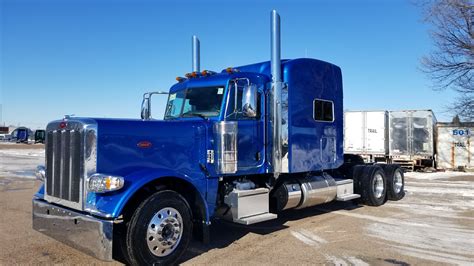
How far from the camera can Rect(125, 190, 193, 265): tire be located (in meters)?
4.97

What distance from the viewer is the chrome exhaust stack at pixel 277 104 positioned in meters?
7.33

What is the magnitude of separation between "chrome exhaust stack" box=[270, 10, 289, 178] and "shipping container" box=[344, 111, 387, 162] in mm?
15767

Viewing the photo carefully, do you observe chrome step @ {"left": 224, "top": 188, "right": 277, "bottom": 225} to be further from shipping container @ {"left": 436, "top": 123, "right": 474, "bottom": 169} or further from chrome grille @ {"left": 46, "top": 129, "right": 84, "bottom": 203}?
shipping container @ {"left": 436, "top": 123, "right": 474, "bottom": 169}

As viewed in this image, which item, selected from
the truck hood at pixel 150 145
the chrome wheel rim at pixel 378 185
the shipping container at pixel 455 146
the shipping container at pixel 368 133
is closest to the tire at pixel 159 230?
the truck hood at pixel 150 145

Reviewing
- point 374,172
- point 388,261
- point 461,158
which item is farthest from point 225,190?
point 461,158

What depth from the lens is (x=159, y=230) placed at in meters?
5.20

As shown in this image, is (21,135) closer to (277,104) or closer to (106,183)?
(277,104)

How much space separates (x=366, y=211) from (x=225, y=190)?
4396 mm

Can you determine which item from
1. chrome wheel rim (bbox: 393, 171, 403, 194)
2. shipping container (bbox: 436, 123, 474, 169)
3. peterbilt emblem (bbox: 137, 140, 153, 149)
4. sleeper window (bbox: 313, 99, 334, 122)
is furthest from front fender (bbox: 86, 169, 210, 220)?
shipping container (bbox: 436, 123, 474, 169)

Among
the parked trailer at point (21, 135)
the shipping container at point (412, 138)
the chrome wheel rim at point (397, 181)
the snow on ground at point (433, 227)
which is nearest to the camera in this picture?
the snow on ground at point (433, 227)

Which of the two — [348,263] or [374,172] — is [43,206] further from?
[374,172]

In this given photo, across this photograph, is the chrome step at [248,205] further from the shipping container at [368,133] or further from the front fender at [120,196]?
the shipping container at [368,133]

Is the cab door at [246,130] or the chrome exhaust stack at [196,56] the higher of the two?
the chrome exhaust stack at [196,56]

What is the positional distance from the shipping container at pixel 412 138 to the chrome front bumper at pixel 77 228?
19.3m
